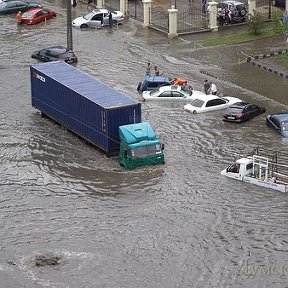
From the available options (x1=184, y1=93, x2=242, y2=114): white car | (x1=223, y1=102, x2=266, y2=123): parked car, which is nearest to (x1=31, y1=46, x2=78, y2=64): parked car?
(x1=184, y1=93, x2=242, y2=114): white car

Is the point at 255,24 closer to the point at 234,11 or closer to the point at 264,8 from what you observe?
the point at 234,11

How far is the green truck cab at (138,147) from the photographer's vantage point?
1682 inches

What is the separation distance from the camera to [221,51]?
209 ft

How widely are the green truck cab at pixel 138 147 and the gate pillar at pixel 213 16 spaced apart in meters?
26.9

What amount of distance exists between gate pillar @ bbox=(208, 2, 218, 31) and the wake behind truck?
68.7ft

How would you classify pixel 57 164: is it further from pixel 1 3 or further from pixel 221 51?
pixel 1 3

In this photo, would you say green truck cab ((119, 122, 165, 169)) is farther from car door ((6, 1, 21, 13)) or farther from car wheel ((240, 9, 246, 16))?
car door ((6, 1, 21, 13))

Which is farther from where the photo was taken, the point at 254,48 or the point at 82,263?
the point at 254,48

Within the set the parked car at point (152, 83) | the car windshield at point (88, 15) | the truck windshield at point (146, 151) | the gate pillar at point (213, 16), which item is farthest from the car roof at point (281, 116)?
the car windshield at point (88, 15)

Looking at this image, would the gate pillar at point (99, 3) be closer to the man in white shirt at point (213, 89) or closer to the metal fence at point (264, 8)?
the metal fence at point (264, 8)

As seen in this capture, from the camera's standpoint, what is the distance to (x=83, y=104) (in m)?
45.6

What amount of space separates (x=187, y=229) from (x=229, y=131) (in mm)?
12385

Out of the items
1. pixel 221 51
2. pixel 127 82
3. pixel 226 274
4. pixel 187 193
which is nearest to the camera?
pixel 226 274

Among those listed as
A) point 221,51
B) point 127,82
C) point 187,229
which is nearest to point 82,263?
point 187,229
